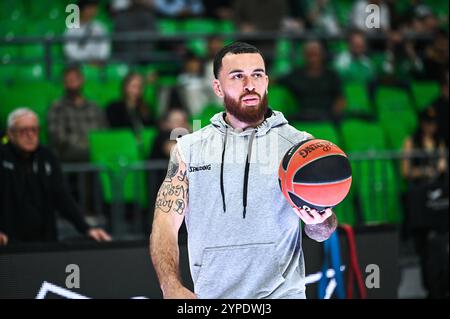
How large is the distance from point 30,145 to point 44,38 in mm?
4456

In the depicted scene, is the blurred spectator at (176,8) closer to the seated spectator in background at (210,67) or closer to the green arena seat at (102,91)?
the seated spectator in background at (210,67)

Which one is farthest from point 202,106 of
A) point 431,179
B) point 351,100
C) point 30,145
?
point 30,145

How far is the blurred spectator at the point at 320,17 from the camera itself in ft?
50.9

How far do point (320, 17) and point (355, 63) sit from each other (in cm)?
249

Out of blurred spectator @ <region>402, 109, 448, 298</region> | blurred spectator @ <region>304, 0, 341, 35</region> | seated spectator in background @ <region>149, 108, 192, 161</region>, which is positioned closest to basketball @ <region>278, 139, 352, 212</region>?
blurred spectator @ <region>402, 109, 448, 298</region>

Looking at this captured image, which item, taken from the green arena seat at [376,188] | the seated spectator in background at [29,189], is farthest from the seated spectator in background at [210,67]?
the seated spectator in background at [29,189]

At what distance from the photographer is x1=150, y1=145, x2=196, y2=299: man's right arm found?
4742mm

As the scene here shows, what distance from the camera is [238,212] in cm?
480

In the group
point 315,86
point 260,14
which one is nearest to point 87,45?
point 260,14

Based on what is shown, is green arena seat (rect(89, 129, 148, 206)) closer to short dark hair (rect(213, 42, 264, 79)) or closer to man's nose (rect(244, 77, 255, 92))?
short dark hair (rect(213, 42, 264, 79))

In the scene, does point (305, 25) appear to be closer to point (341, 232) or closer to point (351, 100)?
point (351, 100)

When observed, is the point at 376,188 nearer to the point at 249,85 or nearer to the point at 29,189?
the point at 29,189

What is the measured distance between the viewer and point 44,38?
40.1 feet
